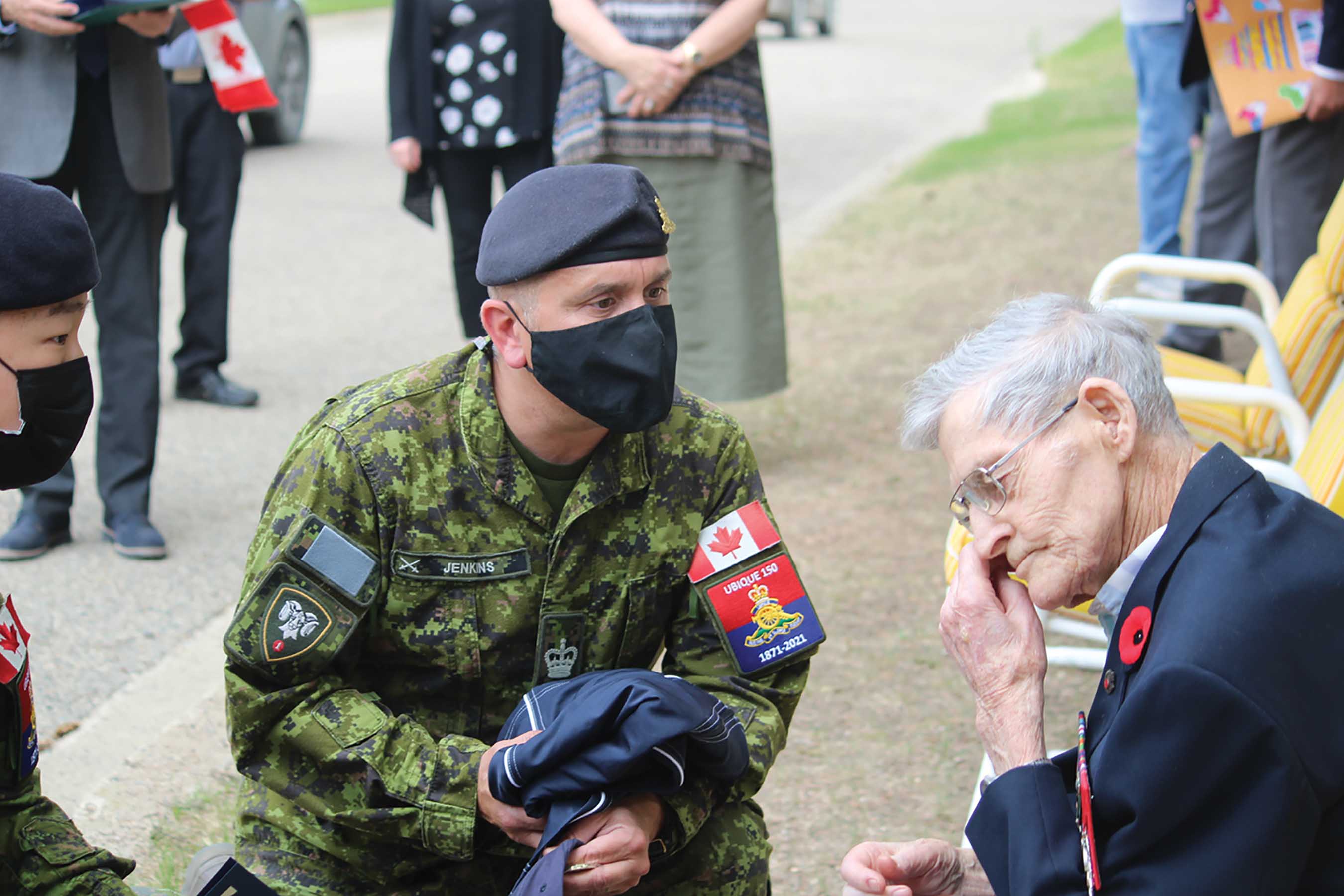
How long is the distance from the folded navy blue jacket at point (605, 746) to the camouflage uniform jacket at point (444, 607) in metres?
0.09

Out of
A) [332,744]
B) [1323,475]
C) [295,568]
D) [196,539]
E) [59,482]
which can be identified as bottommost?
[196,539]

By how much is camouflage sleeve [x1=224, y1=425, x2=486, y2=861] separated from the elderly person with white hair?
1.90 feet

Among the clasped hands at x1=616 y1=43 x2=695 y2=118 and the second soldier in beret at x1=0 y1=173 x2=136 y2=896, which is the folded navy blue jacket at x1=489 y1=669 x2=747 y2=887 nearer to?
the second soldier in beret at x1=0 y1=173 x2=136 y2=896

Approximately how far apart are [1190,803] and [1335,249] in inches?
98.3

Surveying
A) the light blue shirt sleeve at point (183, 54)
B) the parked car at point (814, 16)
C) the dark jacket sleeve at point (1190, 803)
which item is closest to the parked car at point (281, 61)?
the light blue shirt sleeve at point (183, 54)

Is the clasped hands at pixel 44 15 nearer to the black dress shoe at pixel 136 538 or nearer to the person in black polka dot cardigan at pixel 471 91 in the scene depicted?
the person in black polka dot cardigan at pixel 471 91

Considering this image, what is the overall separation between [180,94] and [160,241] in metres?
1.12

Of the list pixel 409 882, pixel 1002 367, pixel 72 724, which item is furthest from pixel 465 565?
pixel 72 724

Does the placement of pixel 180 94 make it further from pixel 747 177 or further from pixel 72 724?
pixel 72 724

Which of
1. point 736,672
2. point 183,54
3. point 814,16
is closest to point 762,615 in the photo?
point 736,672

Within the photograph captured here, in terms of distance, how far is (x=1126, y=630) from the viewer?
164cm

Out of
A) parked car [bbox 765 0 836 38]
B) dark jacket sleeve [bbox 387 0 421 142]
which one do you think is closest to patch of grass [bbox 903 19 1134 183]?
parked car [bbox 765 0 836 38]

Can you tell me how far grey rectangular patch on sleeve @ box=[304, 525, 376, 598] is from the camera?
2.02m

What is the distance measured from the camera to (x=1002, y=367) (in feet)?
5.98
